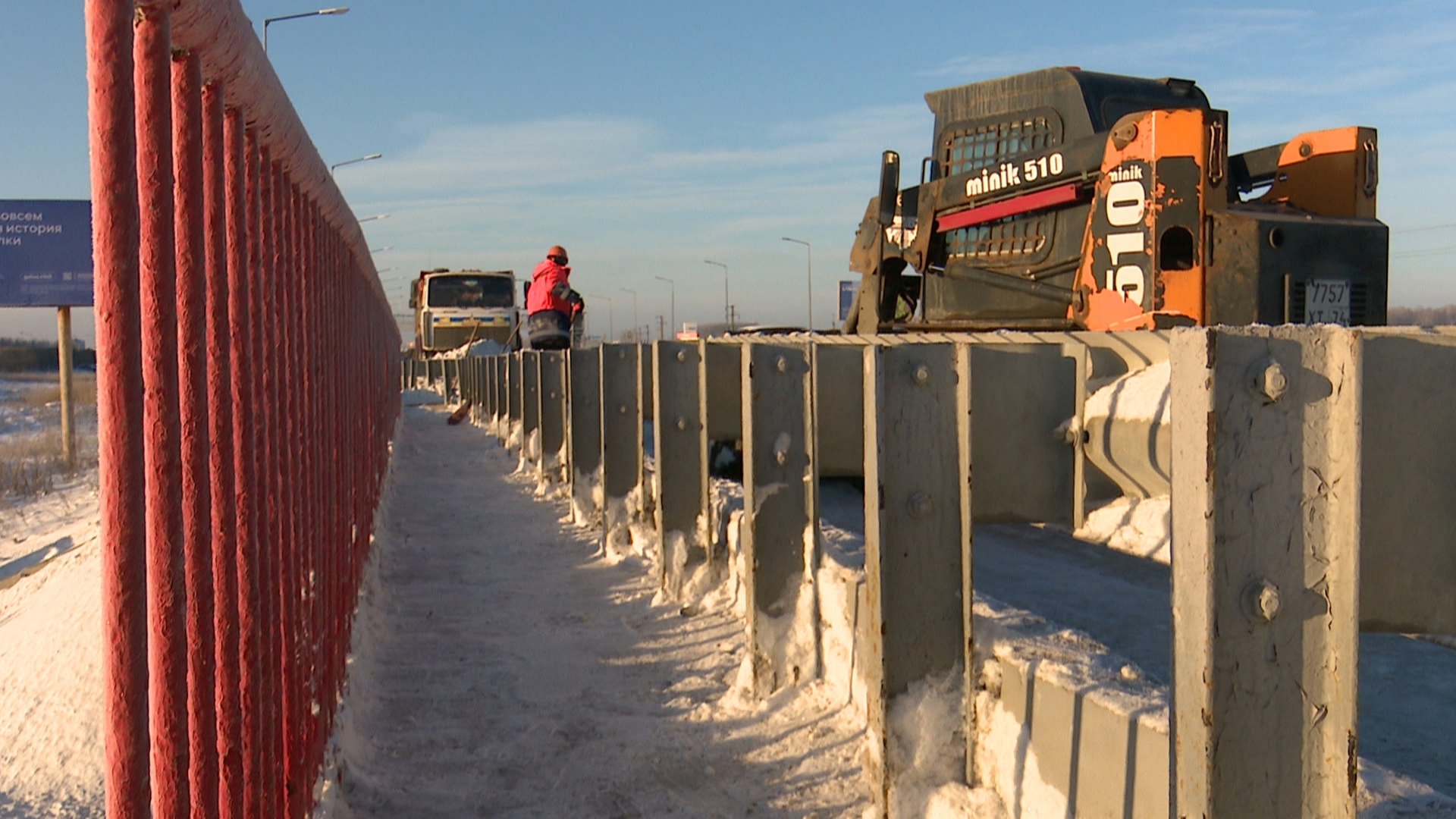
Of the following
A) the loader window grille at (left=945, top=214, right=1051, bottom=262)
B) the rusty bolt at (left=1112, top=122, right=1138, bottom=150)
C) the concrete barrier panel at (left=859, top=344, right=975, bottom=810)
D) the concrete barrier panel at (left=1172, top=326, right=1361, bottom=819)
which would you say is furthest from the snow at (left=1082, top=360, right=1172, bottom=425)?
the loader window grille at (left=945, top=214, right=1051, bottom=262)

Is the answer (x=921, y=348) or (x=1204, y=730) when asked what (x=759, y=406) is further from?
(x=1204, y=730)

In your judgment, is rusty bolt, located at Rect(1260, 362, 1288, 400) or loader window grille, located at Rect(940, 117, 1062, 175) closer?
rusty bolt, located at Rect(1260, 362, 1288, 400)

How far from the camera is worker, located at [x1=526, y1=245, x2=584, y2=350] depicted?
14.3 metres

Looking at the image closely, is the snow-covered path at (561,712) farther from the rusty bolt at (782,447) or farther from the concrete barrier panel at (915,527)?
the rusty bolt at (782,447)

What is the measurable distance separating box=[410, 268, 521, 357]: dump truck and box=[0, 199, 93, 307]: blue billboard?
521 inches

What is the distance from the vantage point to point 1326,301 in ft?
28.4

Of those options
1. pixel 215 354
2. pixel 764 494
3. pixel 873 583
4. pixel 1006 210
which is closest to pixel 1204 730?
pixel 873 583

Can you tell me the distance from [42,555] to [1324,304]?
35.7 ft

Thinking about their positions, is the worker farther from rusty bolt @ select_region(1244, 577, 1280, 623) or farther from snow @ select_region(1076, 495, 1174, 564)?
rusty bolt @ select_region(1244, 577, 1280, 623)

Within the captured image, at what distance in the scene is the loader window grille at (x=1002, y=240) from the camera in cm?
976

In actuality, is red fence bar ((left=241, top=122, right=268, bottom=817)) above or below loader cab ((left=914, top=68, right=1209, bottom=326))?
below

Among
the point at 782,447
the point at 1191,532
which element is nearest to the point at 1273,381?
the point at 1191,532

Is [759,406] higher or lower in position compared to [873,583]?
higher

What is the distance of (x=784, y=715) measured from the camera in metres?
4.70
